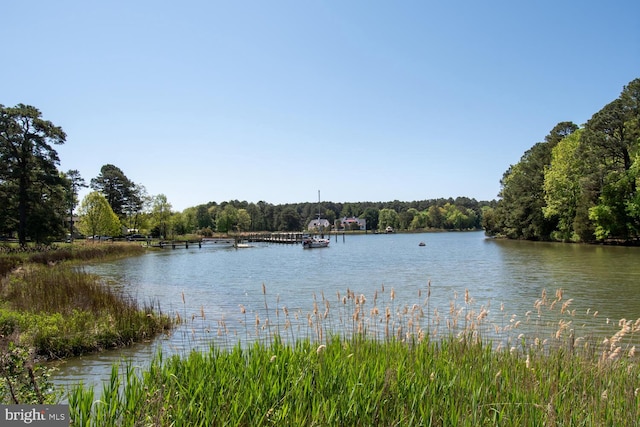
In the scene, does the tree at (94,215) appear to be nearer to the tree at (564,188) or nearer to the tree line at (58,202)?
the tree line at (58,202)

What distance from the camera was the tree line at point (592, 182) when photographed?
158ft

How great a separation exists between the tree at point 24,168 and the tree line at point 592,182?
52.8 m

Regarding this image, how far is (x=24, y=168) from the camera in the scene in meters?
38.6

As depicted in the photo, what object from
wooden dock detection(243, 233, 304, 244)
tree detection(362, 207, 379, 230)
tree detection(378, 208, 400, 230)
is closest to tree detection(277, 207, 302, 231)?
tree detection(378, 208, 400, 230)

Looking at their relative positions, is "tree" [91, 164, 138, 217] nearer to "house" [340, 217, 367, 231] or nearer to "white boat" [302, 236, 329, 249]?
"white boat" [302, 236, 329, 249]

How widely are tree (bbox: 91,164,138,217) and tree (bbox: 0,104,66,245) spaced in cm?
5295

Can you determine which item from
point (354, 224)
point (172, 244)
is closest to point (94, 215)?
point (172, 244)

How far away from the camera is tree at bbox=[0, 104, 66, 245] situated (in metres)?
37.9

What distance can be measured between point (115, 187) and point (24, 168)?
183 feet

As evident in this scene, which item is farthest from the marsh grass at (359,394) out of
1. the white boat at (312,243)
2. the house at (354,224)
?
the house at (354,224)

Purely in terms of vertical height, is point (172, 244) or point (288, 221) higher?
point (288, 221)

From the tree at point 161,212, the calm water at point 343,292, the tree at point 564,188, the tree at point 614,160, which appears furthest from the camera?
the tree at point 161,212

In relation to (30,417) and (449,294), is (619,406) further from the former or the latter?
(449,294)

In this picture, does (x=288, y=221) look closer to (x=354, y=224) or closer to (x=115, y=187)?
(x=354, y=224)
